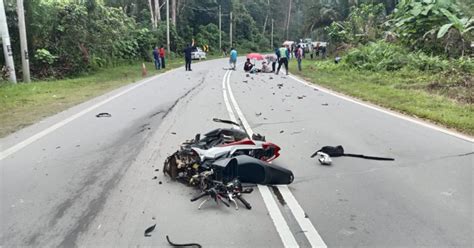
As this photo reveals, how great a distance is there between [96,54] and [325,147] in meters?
23.2

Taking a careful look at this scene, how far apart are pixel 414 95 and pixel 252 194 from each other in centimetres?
1022

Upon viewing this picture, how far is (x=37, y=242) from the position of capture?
3.68 metres

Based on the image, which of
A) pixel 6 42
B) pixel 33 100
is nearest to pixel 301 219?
pixel 33 100

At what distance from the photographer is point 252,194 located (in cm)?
479

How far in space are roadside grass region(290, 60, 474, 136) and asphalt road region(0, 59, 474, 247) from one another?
3.43 ft

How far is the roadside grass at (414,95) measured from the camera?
375 inches

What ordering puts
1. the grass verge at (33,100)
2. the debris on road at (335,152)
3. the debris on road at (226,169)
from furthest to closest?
the grass verge at (33,100)
the debris on road at (335,152)
the debris on road at (226,169)

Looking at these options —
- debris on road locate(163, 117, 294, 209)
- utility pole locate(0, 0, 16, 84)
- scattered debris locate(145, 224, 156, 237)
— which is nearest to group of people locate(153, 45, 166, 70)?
utility pole locate(0, 0, 16, 84)

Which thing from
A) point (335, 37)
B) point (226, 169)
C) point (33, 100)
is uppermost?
point (335, 37)

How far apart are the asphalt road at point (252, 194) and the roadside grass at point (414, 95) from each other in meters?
1.05

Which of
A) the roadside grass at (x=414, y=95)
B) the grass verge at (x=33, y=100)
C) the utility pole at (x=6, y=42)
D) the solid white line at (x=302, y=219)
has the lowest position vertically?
the grass verge at (x=33, y=100)

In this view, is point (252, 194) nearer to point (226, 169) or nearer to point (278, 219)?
point (226, 169)

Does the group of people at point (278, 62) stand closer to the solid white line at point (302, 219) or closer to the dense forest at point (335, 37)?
the dense forest at point (335, 37)

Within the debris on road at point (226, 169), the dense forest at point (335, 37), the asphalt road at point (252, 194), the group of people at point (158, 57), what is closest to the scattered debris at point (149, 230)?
the asphalt road at point (252, 194)
